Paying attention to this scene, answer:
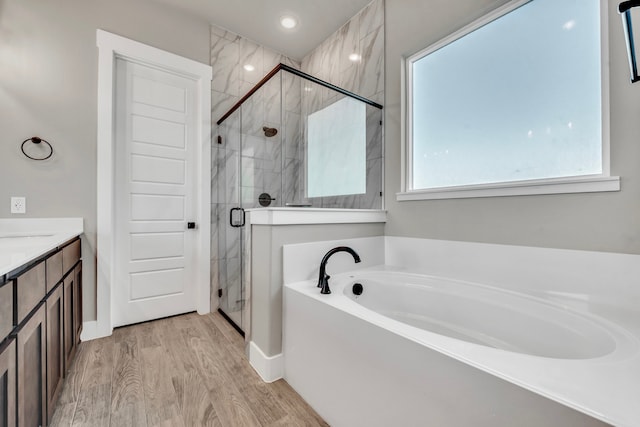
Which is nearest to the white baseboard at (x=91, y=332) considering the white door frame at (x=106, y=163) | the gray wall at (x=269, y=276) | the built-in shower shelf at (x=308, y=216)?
the white door frame at (x=106, y=163)

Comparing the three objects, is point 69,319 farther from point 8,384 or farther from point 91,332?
point 8,384

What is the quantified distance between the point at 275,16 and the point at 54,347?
118 inches

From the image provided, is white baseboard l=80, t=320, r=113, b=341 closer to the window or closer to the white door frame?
the white door frame

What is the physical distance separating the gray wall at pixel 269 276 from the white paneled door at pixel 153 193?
48.4 inches

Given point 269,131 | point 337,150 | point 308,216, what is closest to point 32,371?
point 308,216

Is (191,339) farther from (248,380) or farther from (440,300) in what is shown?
(440,300)

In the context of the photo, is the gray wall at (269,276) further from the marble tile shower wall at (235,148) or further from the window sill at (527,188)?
the window sill at (527,188)

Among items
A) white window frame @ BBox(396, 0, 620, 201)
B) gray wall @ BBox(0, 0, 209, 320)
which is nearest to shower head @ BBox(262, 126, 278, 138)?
white window frame @ BBox(396, 0, 620, 201)

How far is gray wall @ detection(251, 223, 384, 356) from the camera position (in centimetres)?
158

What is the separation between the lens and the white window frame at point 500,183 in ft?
4.08

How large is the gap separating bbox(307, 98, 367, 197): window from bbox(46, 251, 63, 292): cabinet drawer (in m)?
1.62

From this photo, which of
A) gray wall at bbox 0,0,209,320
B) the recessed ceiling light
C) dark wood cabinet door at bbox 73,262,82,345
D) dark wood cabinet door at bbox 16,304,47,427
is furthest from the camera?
the recessed ceiling light

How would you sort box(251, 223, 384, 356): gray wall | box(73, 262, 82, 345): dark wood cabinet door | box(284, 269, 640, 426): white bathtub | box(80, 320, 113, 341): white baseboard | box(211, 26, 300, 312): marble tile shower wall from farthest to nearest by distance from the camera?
box(211, 26, 300, 312): marble tile shower wall, box(80, 320, 113, 341): white baseboard, box(73, 262, 82, 345): dark wood cabinet door, box(251, 223, 384, 356): gray wall, box(284, 269, 640, 426): white bathtub

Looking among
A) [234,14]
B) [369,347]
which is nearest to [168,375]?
[369,347]
